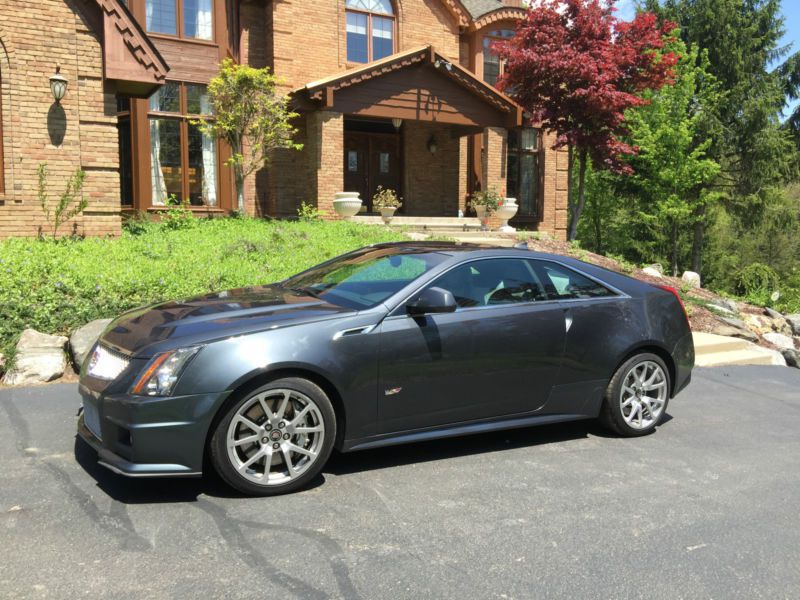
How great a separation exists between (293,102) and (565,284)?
1297cm

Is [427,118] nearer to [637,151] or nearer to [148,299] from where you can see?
[637,151]

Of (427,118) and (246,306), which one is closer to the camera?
(246,306)

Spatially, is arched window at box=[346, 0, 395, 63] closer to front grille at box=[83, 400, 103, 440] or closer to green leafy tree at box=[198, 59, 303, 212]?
green leafy tree at box=[198, 59, 303, 212]

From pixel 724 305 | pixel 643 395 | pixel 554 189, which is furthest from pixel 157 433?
pixel 554 189

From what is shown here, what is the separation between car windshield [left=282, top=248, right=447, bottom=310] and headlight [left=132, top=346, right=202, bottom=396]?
1167 millimetres

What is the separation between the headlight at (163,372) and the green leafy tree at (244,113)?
1195 centimetres

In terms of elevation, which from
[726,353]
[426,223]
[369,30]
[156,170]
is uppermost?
[369,30]

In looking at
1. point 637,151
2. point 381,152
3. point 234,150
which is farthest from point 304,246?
point 637,151

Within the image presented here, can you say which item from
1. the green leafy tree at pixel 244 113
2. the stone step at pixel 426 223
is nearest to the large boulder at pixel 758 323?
the stone step at pixel 426 223

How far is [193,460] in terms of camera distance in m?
3.85

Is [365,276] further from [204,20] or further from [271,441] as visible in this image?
[204,20]

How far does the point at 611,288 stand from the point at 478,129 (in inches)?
572

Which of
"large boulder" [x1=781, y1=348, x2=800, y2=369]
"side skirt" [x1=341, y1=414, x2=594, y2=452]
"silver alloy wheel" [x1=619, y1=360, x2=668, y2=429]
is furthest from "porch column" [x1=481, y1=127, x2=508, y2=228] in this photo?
"side skirt" [x1=341, y1=414, x2=594, y2=452]

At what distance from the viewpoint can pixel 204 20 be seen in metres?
16.1
